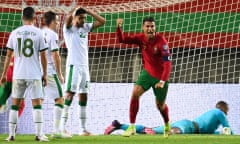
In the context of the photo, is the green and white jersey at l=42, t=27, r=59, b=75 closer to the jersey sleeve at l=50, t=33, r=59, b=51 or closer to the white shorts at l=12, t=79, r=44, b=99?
the jersey sleeve at l=50, t=33, r=59, b=51

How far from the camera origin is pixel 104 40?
17016 mm

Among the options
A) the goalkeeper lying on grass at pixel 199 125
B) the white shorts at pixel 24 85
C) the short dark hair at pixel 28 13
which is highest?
the short dark hair at pixel 28 13

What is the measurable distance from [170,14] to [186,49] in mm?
887

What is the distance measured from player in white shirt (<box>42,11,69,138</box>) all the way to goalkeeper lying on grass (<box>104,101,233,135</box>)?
288 cm

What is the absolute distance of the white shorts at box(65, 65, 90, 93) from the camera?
35.2ft

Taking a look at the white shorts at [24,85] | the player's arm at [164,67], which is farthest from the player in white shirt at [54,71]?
the player's arm at [164,67]

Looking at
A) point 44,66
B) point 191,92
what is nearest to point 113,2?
point 191,92

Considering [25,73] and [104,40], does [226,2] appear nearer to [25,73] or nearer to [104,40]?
[104,40]

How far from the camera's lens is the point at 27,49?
917 cm

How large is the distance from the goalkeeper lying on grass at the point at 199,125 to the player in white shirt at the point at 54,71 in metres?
2.88

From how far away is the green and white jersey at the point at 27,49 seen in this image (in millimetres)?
9164

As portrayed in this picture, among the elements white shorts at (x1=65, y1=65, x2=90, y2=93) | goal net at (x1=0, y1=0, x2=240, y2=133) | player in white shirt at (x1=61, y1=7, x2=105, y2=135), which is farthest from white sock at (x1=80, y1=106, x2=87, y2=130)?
goal net at (x1=0, y1=0, x2=240, y2=133)

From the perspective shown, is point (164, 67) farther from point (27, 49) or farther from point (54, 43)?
point (27, 49)

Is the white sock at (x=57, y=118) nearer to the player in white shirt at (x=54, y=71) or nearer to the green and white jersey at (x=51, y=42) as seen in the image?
the player in white shirt at (x=54, y=71)
